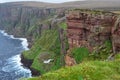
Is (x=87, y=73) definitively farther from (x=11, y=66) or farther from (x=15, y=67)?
(x=11, y=66)

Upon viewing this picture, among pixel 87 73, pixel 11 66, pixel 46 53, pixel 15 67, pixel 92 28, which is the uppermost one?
pixel 87 73

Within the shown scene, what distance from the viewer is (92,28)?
8062 centimetres

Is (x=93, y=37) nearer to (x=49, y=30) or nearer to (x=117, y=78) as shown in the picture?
(x=117, y=78)

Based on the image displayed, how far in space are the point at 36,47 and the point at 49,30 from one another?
14.3m

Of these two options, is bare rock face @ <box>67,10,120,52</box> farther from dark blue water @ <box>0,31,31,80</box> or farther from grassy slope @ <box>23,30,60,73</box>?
dark blue water @ <box>0,31,31,80</box>

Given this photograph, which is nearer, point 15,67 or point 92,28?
point 92,28

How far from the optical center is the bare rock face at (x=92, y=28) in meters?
73.6

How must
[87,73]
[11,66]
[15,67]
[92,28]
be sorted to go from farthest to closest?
A: [11,66] < [15,67] < [92,28] < [87,73]

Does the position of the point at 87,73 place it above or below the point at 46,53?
above

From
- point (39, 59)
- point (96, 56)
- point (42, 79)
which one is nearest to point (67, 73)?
point (42, 79)

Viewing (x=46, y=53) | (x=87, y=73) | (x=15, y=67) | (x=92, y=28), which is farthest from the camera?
(x=46, y=53)

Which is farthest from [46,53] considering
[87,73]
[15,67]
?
[87,73]

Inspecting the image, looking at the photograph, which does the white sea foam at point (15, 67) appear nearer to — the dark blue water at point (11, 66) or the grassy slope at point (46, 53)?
the dark blue water at point (11, 66)

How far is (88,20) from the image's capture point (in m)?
81.2
